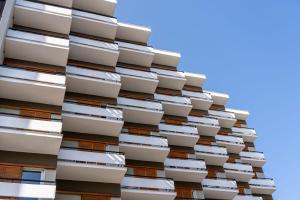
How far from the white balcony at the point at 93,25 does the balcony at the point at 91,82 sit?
218 inches

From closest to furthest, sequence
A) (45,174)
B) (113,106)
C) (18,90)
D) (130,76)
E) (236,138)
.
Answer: (45,174) < (18,90) < (113,106) < (130,76) < (236,138)

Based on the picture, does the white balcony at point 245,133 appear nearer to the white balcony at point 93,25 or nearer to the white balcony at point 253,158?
the white balcony at point 253,158

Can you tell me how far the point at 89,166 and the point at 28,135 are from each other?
4684 mm

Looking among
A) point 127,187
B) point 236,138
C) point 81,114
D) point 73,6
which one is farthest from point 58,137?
point 236,138

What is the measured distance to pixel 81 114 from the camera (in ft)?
91.8

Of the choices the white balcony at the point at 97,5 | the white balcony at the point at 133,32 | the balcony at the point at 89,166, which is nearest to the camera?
the balcony at the point at 89,166

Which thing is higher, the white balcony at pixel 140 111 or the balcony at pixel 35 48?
the balcony at pixel 35 48

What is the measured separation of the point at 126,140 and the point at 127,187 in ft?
14.8

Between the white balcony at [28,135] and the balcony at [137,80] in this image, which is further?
the balcony at [137,80]

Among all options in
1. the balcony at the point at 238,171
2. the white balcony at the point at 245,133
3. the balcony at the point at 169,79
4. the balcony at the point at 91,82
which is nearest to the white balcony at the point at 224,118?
the white balcony at the point at 245,133

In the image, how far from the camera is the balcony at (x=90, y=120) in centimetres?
2758

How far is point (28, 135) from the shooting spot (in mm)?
22844

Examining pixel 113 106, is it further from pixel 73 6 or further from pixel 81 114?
pixel 73 6

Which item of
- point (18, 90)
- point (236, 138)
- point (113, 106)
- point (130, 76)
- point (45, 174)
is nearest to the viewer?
point (45, 174)
